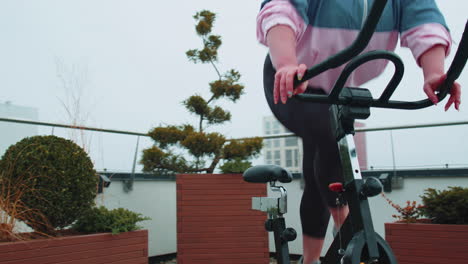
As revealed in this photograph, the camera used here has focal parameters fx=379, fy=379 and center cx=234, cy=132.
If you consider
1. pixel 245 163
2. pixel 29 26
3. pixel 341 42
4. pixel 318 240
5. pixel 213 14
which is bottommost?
pixel 318 240

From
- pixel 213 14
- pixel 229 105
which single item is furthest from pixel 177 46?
pixel 229 105

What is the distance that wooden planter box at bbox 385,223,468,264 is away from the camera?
6.73 feet

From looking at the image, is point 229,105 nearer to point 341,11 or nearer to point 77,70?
point 77,70

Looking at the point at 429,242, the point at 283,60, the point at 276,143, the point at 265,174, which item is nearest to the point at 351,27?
the point at 283,60

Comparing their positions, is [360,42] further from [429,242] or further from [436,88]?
[429,242]

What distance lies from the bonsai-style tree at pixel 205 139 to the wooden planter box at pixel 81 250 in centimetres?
113

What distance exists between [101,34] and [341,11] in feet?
10.6

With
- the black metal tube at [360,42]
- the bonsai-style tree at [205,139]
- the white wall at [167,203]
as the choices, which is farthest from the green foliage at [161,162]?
the black metal tube at [360,42]

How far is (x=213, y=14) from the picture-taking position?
421 centimetres

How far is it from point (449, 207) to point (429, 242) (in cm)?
25

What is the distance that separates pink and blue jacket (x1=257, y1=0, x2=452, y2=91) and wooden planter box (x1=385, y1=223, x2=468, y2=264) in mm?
1509

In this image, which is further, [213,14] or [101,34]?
[213,14]

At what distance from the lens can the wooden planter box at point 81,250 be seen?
77.0 inches

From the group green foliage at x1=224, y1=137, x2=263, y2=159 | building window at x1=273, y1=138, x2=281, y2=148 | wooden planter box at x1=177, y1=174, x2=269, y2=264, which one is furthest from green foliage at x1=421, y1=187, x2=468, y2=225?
building window at x1=273, y1=138, x2=281, y2=148
